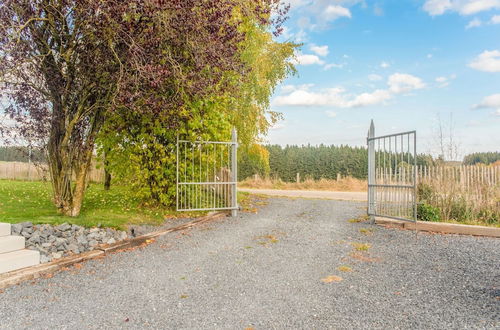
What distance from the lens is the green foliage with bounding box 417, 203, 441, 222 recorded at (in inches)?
319

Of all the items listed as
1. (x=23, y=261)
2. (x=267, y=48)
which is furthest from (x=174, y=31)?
(x=267, y=48)

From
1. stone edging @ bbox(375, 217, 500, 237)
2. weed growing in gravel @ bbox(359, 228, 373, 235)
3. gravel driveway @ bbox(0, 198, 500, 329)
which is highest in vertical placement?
stone edging @ bbox(375, 217, 500, 237)

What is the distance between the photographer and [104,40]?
21.2 feet

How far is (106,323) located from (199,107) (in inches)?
241

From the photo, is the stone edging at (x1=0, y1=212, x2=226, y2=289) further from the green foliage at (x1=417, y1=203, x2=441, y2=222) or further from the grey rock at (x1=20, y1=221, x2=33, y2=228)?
the green foliage at (x1=417, y1=203, x2=441, y2=222)

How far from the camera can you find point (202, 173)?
9.25 m

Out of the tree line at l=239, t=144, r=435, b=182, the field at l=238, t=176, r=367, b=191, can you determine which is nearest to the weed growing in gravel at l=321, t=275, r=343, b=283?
the field at l=238, t=176, r=367, b=191

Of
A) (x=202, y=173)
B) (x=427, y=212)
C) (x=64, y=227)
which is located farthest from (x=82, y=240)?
(x=427, y=212)

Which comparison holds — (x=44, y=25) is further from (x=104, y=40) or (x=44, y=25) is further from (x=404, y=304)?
(x=404, y=304)

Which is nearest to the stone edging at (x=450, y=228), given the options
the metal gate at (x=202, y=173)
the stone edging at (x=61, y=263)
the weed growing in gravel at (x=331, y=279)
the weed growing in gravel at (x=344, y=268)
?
the weed growing in gravel at (x=344, y=268)

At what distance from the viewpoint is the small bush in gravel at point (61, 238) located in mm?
5551

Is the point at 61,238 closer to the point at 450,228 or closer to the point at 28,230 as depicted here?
the point at 28,230

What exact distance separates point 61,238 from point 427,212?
7.38 meters

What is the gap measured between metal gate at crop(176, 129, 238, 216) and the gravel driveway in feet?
7.06
